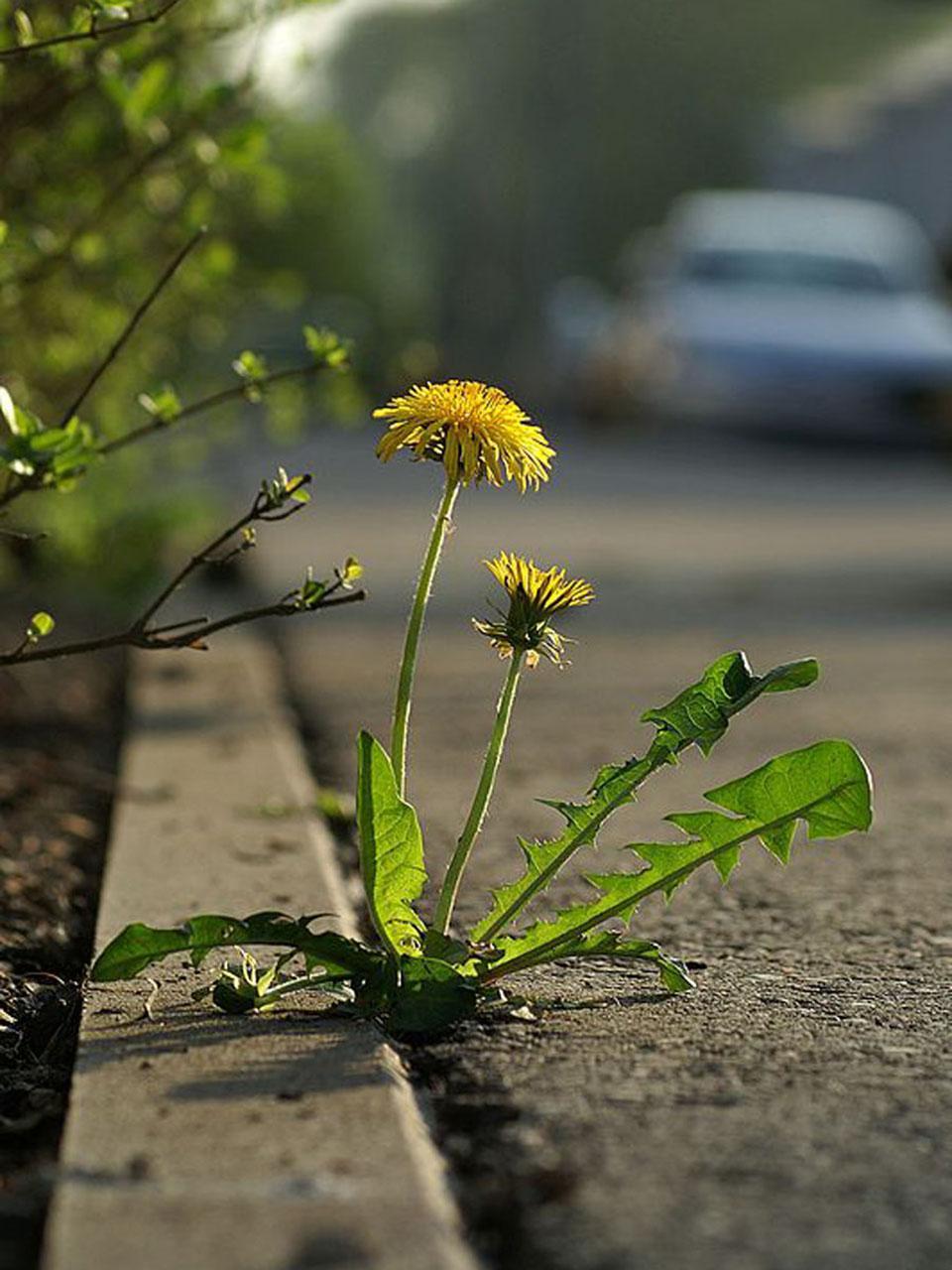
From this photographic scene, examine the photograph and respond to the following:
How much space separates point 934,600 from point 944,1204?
7.17 m

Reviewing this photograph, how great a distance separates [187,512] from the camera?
714 cm

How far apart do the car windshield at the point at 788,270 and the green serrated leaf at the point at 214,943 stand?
17281 millimetres

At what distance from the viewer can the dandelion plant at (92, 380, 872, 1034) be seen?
9.70ft

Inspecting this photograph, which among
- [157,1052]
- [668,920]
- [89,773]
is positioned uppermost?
[89,773]

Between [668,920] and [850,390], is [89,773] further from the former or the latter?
[850,390]

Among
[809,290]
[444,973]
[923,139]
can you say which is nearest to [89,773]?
[444,973]

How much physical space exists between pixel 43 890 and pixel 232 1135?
164cm

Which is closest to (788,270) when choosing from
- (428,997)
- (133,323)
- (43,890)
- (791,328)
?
(791,328)

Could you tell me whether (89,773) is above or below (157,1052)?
above

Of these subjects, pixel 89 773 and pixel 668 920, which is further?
pixel 89 773

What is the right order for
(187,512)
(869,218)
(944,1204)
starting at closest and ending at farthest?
(944,1204)
(187,512)
(869,218)

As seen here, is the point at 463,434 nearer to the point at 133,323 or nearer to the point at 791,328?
the point at 133,323

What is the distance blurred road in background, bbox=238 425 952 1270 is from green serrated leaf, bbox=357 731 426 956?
0.16m

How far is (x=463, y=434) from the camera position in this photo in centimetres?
294
